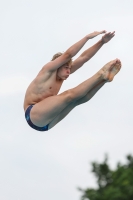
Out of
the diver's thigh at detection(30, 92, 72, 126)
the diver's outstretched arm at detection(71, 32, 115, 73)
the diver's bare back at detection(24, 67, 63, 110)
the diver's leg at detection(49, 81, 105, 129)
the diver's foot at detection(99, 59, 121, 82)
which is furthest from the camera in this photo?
the diver's outstretched arm at detection(71, 32, 115, 73)

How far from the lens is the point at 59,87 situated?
2472 centimetres

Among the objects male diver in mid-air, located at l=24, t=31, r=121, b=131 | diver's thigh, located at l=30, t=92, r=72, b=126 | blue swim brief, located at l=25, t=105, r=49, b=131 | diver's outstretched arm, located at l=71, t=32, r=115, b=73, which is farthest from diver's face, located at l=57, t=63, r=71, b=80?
blue swim brief, located at l=25, t=105, r=49, b=131

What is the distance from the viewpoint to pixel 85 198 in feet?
124

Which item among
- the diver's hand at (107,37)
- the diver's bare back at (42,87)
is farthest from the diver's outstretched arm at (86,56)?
the diver's bare back at (42,87)

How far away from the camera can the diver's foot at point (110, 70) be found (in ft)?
77.2

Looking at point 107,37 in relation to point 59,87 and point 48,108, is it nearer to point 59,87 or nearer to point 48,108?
point 59,87

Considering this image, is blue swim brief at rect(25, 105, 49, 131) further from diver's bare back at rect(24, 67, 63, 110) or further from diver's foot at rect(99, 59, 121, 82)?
Result: diver's foot at rect(99, 59, 121, 82)

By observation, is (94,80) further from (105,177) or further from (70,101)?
(105,177)

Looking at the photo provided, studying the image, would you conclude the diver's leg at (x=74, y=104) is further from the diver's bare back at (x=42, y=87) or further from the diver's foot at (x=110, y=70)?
the diver's bare back at (x=42, y=87)

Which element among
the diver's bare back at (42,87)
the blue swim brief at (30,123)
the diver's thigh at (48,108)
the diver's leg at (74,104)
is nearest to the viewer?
the diver's thigh at (48,108)

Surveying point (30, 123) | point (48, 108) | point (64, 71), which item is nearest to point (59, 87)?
point (64, 71)

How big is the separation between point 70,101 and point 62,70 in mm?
982

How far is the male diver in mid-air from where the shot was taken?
77.4 ft

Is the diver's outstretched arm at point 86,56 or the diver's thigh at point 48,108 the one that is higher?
the diver's outstretched arm at point 86,56
